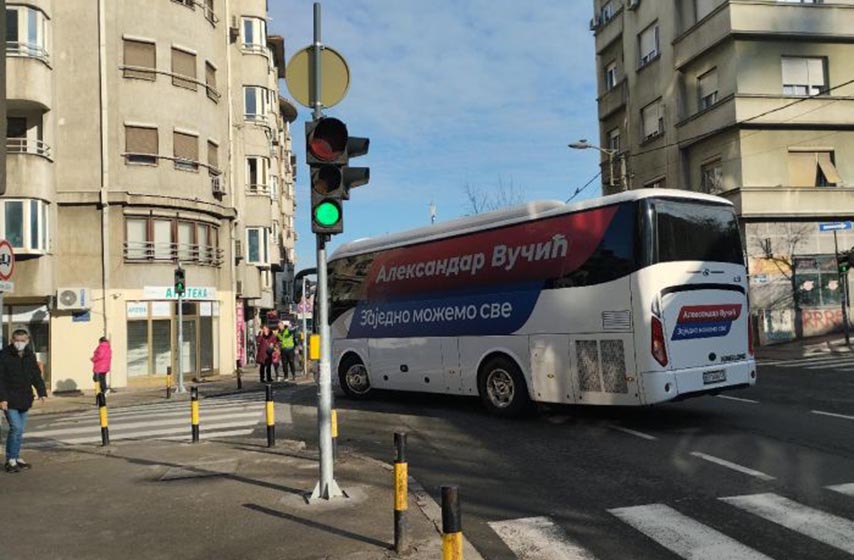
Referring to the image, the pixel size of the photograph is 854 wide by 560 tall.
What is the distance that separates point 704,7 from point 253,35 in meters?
20.3

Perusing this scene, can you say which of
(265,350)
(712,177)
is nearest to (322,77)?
(265,350)

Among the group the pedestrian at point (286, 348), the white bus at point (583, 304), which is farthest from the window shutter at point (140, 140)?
the white bus at point (583, 304)

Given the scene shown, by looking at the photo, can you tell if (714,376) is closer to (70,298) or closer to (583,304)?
(583,304)

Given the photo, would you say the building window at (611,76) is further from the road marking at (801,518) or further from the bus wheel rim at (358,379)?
the road marking at (801,518)

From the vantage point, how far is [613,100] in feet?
118

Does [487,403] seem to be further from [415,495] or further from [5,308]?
[5,308]

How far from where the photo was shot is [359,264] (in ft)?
49.3

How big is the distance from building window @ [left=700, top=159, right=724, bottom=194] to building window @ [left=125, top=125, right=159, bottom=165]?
68.3 ft

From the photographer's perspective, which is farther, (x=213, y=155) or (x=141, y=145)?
(x=213, y=155)

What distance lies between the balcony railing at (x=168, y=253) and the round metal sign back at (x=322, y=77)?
19.3m

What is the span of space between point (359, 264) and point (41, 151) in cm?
1437

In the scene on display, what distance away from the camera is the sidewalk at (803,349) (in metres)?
22.9

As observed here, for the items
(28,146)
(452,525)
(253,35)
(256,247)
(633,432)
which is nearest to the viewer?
(452,525)

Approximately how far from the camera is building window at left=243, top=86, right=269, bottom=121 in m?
34.0
